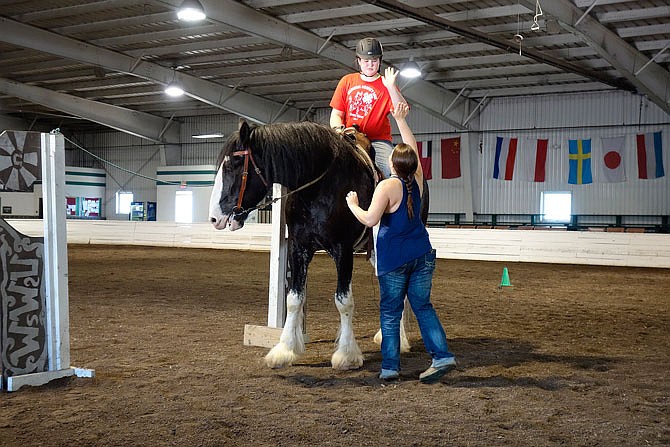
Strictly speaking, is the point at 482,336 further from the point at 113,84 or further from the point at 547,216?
the point at 113,84

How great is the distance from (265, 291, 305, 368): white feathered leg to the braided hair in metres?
1.29

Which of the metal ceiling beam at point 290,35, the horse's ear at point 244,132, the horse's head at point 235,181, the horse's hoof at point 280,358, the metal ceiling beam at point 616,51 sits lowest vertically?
the horse's hoof at point 280,358

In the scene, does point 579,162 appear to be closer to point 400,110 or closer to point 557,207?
point 557,207

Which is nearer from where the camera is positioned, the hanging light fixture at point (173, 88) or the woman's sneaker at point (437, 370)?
the woman's sneaker at point (437, 370)

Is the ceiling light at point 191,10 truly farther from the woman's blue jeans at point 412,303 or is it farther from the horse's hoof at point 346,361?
the woman's blue jeans at point 412,303

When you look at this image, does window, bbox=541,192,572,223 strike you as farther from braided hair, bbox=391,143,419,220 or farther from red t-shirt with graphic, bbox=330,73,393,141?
braided hair, bbox=391,143,419,220

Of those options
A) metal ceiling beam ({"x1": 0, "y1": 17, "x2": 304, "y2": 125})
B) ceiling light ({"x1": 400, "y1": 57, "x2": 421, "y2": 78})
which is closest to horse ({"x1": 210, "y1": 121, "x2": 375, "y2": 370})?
ceiling light ({"x1": 400, "y1": 57, "x2": 421, "y2": 78})

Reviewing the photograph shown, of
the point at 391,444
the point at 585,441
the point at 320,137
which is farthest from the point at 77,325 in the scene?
the point at 585,441

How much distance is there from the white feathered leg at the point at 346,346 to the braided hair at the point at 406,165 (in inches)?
39.2

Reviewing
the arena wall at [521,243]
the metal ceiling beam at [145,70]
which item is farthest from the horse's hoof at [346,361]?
the metal ceiling beam at [145,70]

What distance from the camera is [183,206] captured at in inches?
1372

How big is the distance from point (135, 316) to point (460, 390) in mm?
4447

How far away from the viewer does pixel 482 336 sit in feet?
22.5

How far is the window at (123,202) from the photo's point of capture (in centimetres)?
3853
